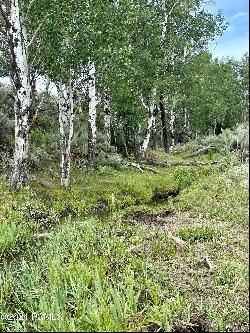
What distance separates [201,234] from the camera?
12.6 m

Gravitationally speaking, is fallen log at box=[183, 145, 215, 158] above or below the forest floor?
above

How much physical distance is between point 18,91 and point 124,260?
12063mm

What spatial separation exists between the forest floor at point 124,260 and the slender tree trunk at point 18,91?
2.85 feet

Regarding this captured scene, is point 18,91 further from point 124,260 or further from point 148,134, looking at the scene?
point 148,134

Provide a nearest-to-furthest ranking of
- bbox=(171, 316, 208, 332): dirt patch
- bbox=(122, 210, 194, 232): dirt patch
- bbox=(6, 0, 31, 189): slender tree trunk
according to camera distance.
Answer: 1. bbox=(171, 316, 208, 332): dirt patch
2. bbox=(122, 210, 194, 232): dirt patch
3. bbox=(6, 0, 31, 189): slender tree trunk

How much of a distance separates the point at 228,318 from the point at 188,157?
34.1 metres

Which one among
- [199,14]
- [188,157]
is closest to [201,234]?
[188,157]

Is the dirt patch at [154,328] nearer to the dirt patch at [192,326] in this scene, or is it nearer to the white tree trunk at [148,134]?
the dirt patch at [192,326]

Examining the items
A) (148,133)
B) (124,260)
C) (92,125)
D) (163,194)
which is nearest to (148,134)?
(148,133)

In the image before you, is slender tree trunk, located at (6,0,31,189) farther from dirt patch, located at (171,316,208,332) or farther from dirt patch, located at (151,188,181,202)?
dirt patch, located at (171,316,208,332)

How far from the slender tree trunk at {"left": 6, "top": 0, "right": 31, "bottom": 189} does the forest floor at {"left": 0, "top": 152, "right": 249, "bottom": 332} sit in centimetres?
87

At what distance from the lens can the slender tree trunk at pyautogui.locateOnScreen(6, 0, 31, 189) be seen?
64.3ft

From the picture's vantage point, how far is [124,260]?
10.2 m

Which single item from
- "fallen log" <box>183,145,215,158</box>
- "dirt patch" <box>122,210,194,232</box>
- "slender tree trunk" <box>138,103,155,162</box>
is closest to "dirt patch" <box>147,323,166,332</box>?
"dirt patch" <box>122,210,194,232</box>
